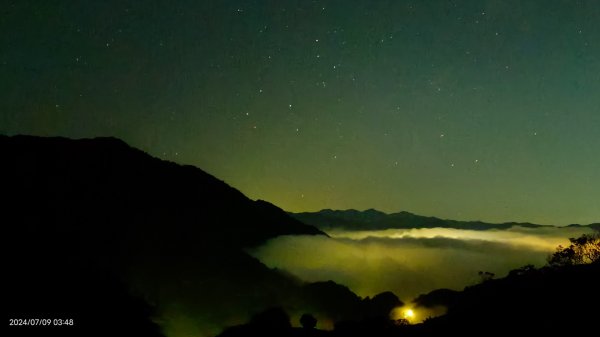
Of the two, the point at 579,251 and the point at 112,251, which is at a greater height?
the point at 579,251

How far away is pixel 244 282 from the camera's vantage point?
503 ft

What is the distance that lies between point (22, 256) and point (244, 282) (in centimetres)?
7325

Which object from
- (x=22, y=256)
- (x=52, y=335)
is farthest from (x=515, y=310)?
(x=22, y=256)

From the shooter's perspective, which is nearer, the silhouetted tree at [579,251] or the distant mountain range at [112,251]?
the silhouetted tree at [579,251]

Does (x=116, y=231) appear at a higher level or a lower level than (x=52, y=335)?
higher

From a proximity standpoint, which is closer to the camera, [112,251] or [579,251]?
[579,251]

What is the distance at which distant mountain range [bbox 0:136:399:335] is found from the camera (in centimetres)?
8688

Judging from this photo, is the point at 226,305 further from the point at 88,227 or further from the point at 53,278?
the point at 53,278

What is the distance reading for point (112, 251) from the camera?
14000cm

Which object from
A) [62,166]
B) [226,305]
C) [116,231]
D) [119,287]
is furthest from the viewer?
[62,166]

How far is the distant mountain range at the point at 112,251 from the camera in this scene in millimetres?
86875

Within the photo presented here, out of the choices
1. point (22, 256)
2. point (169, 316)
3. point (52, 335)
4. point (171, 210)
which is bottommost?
point (169, 316)

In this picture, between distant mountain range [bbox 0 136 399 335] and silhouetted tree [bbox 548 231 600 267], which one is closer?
silhouetted tree [bbox 548 231 600 267]

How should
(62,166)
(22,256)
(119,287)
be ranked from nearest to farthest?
(22,256) < (119,287) < (62,166)
